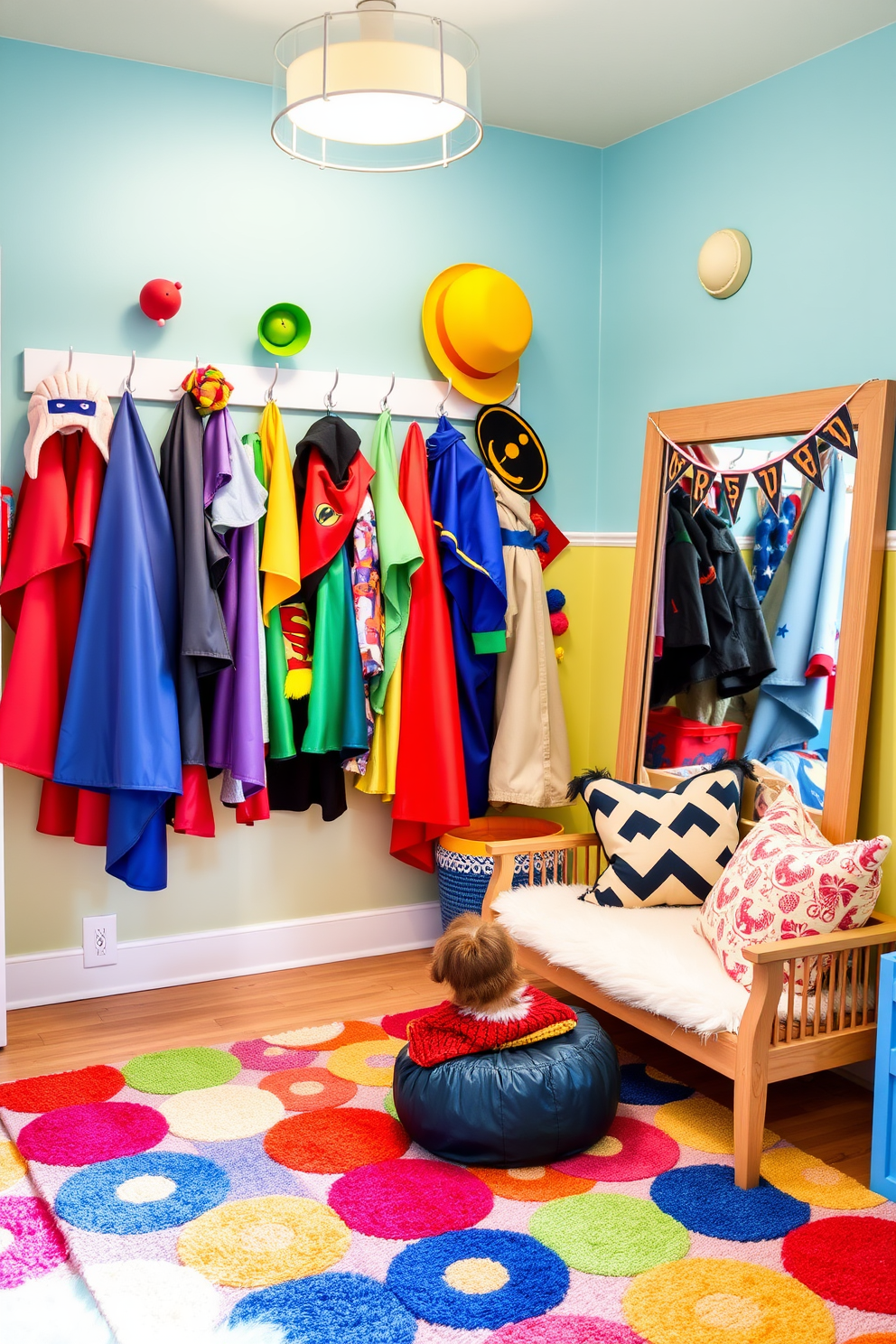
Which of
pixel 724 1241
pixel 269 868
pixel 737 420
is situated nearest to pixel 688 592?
pixel 737 420

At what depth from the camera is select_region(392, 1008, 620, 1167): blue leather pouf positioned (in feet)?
7.55

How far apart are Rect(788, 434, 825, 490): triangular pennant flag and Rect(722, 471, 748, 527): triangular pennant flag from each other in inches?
7.5

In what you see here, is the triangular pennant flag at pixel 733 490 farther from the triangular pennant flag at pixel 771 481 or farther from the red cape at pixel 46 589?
the red cape at pixel 46 589

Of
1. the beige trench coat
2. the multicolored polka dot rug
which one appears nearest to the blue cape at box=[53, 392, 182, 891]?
the multicolored polka dot rug

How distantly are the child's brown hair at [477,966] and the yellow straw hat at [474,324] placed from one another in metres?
1.91

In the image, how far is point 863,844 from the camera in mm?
2473

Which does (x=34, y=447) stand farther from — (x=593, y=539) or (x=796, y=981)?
(x=796, y=981)

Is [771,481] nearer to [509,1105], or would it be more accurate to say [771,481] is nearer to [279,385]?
[279,385]

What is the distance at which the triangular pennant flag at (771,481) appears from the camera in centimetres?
300

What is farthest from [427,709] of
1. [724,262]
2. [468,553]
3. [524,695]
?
[724,262]

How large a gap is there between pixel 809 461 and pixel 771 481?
0.43 ft

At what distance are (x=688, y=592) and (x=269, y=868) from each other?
59.4 inches

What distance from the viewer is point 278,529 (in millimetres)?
3225

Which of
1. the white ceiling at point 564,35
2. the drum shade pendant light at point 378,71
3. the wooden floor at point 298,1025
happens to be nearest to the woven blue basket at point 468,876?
the wooden floor at point 298,1025
